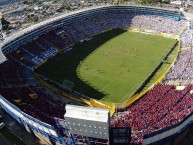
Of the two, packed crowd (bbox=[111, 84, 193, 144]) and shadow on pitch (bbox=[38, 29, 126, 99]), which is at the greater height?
packed crowd (bbox=[111, 84, 193, 144])

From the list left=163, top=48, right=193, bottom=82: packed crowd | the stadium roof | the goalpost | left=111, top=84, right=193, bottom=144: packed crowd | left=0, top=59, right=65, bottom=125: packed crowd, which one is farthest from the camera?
the goalpost

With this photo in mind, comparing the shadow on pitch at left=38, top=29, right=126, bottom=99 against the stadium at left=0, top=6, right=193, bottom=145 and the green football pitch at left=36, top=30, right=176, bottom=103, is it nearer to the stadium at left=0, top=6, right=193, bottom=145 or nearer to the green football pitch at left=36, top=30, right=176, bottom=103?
the green football pitch at left=36, top=30, right=176, bottom=103

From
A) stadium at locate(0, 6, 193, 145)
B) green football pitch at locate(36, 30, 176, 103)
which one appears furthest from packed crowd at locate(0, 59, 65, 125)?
green football pitch at locate(36, 30, 176, 103)

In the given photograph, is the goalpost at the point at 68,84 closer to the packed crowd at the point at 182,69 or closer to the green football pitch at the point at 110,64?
the green football pitch at the point at 110,64

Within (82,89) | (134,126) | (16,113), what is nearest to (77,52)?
(82,89)

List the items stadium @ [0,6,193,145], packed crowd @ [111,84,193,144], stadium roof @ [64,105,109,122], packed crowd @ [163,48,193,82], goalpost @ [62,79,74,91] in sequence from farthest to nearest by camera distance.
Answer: goalpost @ [62,79,74,91]
packed crowd @ [163,48,193,82]
packed crowd @ [111,84,193,144]
stadium @ [0,6,193,145]
stadium roof @ [64,105,109,122]

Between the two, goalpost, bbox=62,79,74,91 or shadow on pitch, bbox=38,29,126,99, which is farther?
goalpost, bbox=62,79,74,91

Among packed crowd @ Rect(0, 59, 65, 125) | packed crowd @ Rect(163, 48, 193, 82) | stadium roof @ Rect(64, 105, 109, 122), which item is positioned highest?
stadium roof @ Rect(64, 105, 109, 122)
